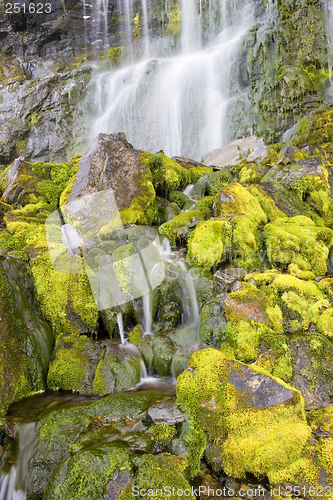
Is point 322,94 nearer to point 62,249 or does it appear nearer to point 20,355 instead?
point 62,249

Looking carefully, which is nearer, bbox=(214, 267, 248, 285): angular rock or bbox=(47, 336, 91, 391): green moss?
bbox=(47, 336, 91, 391): green moss

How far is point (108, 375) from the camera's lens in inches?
222

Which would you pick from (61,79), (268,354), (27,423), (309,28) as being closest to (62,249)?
(27,423)

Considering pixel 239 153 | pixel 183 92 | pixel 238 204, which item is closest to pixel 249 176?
pixel 238 204

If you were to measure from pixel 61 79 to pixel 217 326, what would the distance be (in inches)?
971

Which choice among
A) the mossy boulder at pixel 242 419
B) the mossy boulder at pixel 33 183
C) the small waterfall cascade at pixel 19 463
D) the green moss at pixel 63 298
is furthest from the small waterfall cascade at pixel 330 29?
the small waterfall cascade at pixel 19 463

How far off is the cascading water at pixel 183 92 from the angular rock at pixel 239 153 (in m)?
4.28

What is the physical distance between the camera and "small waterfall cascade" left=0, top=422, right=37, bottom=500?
12.6ft

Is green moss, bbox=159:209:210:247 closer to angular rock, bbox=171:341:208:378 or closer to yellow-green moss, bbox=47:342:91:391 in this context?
angular rock, bbox=171:341:208:378

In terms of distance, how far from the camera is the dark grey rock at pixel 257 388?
4.07m

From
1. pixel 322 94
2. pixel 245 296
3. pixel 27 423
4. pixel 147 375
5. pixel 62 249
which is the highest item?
pixel 322 94

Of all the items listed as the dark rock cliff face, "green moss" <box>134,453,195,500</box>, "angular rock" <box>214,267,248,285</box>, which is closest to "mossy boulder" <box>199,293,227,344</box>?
"angular rock" <box>214,267,248,285</box>

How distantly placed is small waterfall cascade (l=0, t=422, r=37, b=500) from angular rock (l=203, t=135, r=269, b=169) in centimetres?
1118

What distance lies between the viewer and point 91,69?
24938 millimetres
